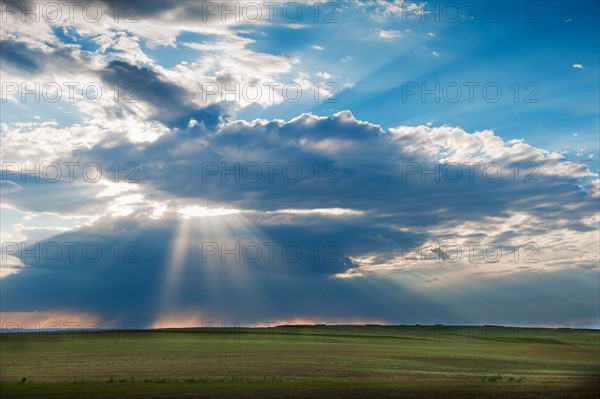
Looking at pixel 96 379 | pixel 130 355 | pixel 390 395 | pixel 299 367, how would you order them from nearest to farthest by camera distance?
pixel 390 395 < pixel 96 379 < pixel 299 367 < pixel 130 355

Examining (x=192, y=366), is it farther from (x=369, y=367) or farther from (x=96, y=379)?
(x=369, y=367)

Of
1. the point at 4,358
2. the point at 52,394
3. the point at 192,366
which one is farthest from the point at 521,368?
the point at 4,358

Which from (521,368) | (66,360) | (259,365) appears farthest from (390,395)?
(66,360)

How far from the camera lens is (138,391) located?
38625mm

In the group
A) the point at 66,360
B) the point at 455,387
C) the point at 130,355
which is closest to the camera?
the point at 455,387

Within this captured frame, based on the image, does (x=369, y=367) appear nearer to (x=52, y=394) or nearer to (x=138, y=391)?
(x=138, y=391)

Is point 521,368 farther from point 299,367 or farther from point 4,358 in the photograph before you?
point 4,358

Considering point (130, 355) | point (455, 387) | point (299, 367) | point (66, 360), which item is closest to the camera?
point (455, 387)

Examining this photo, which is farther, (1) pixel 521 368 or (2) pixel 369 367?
(1) pixel 521 368

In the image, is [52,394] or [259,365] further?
[259,365]

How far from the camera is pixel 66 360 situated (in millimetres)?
66688

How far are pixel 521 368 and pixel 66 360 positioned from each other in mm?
49934

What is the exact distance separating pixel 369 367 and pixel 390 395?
23632 mm

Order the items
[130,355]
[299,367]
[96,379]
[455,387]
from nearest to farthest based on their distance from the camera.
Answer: [455,387], [96,379], [299,367], [130,355]
